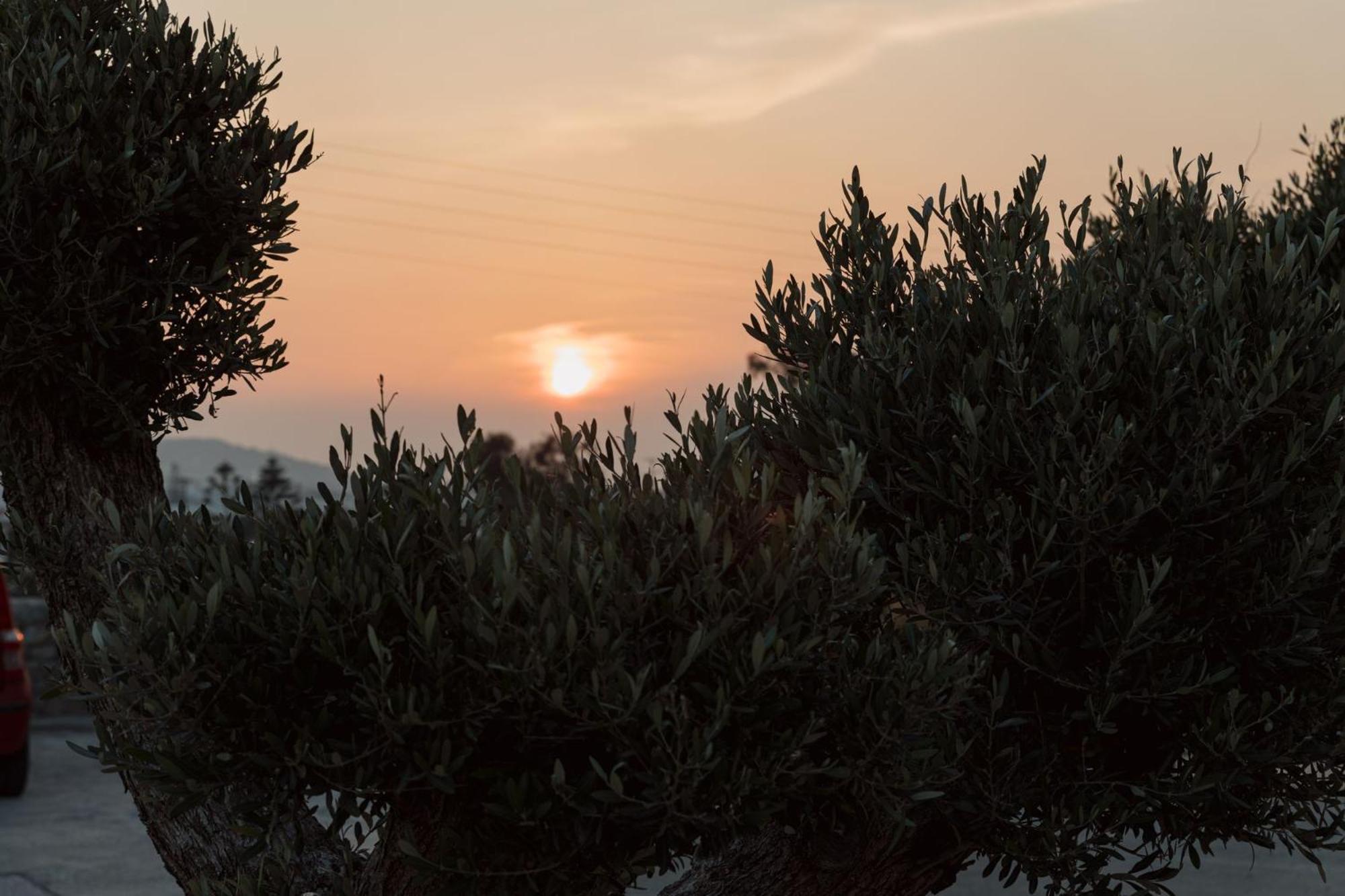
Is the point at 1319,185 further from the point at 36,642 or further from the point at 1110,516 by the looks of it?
the point at 36,642

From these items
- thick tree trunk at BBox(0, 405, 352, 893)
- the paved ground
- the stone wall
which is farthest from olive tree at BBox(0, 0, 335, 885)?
the stone wall

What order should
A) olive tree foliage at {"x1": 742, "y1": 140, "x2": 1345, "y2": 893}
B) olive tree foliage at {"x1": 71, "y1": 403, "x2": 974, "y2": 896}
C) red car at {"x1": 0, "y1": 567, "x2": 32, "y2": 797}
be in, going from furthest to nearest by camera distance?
1. red car at {"x1": 0, "y1": 567, "x2": 32, "y2": 797}
2. olive tree foliage at {"x1": 742, "y1": 140, "x2": 1345, "y2": 893}
3. olive tree foliage at {"x1": 71, "y1": 403, "x2": 974, "y2": 896}

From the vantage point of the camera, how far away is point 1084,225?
19.6ft

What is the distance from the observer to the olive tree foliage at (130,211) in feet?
19.9

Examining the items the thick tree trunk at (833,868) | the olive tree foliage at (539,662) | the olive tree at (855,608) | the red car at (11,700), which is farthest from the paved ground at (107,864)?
the olive tree foliage at (539,662)

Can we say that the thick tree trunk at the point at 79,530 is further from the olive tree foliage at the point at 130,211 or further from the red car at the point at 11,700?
the red car at the point at 11,700

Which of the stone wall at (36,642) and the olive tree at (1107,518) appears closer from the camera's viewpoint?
the olive tree at (1107,518)

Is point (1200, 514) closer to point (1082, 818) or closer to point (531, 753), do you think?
point (1082, 818)

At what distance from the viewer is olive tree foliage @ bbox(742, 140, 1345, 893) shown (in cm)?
516

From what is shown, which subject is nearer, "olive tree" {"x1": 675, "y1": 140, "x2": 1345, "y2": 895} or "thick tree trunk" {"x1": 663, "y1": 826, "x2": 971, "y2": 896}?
"olive tree" {"x1": 675, "y1": 140, "x2": 1345, "y2": 895}

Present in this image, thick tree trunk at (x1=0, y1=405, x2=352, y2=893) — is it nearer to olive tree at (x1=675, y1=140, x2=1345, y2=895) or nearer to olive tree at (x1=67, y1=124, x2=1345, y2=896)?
olive tree at (x1=67, y1=124, x2=1345, y2=896)

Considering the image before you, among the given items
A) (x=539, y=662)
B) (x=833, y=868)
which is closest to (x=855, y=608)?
(x=539, y=662)

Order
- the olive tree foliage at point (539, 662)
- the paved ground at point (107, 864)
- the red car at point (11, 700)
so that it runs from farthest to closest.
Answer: the red car at point (11, 700) < the paved ground at point (107, 864) < the olive tree foliage at point (539, 662)

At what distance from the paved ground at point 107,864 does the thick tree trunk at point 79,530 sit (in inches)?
183
